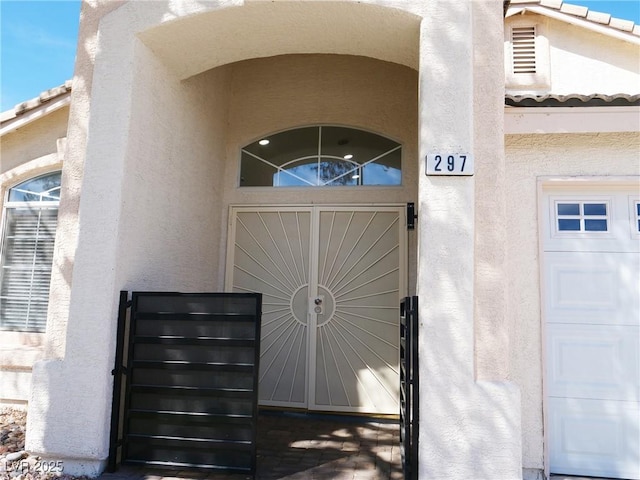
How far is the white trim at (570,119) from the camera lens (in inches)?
199

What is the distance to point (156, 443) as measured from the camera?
195 inches

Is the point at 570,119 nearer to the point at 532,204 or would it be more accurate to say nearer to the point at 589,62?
the point at 532,204

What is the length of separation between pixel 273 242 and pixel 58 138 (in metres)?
3.95

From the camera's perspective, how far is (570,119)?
16.9 feet

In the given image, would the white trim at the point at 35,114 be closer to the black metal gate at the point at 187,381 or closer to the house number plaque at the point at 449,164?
the black metal gate at the point at 187,381

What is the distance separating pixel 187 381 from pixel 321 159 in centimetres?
441

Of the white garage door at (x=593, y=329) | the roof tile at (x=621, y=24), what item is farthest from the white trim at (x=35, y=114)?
the roof tile at (x=621, y=24)

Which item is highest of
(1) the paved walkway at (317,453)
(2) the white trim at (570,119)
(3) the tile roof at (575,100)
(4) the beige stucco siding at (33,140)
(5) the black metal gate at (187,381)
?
(4) the beige stucco siding at (33,140)

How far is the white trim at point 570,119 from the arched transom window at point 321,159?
2585 mm

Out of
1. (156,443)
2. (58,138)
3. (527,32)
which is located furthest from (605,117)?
(58,138)

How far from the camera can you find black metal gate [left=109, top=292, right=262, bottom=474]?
190 inches

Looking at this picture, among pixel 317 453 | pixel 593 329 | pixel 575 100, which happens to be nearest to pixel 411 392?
pixel 317 453

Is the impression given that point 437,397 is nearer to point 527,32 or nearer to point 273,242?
point 273,242

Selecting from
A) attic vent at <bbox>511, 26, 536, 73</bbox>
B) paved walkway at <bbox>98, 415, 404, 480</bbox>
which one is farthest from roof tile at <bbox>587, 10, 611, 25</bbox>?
paved walkway at <bbox>98, 415, 404, 480</bbox>
